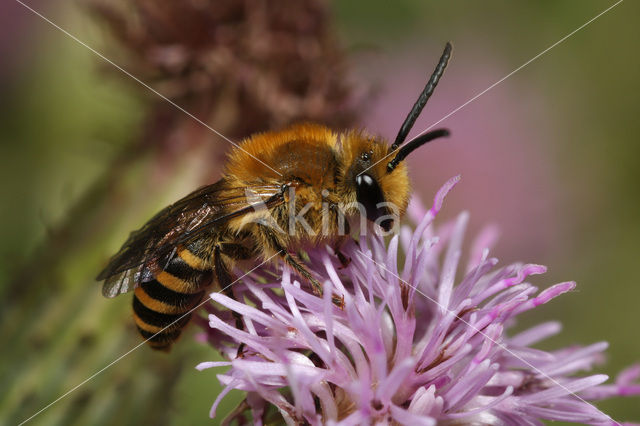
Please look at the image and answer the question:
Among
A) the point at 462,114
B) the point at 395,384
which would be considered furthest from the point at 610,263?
the point at 395,384

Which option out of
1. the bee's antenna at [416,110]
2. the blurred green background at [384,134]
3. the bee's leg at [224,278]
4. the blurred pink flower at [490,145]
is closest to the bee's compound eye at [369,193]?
the bee's antenna at [416,110]

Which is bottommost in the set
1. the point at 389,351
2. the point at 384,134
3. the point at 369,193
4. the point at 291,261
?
the point at 389,351

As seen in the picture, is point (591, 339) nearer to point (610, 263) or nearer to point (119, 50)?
point (610, 263)

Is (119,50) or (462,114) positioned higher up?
Answer: (462,114)

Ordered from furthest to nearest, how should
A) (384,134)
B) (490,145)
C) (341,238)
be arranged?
(490,145)
(384,134)
(341,238)

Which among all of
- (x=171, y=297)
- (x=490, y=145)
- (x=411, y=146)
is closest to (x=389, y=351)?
(x=411, y=146)

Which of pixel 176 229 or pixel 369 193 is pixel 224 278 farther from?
pixel 369 193

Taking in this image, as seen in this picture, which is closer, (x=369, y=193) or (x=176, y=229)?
(x=369, y=193)

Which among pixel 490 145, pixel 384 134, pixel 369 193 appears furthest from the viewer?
pixel 490 145
